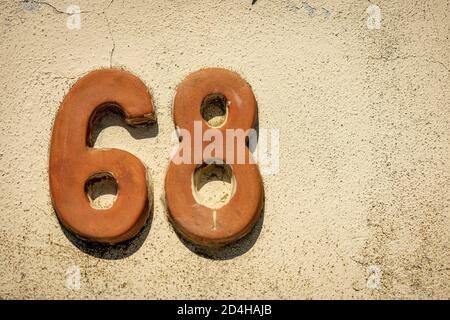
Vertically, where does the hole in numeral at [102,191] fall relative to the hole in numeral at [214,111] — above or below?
below

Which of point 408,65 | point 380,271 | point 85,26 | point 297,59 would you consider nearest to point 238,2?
point 297,59

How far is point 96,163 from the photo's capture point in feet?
6.95

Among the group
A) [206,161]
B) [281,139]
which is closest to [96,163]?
[206,161]

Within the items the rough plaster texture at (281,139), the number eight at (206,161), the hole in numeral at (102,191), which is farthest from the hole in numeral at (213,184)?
the hole in numeral at (102,191)

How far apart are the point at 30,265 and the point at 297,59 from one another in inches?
68.1

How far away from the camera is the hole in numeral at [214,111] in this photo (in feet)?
7.43

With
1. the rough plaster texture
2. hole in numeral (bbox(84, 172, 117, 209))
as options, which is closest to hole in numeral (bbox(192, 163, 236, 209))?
the rough plaster texture

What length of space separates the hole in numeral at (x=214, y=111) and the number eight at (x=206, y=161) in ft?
0.26

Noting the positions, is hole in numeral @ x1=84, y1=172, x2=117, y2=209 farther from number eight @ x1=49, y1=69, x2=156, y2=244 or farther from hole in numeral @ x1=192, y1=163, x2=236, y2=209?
hole in numeral @ x1=192, y1=163, x2=236, y2=209

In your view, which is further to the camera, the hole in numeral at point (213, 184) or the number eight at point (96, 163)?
the hole in numeral at point (213, 184)

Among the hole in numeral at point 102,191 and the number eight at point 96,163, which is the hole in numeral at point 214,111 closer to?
the number eight at point 96,163

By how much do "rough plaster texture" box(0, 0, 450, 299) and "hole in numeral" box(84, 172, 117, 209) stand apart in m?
0.19

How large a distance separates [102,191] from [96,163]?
0.17 m
